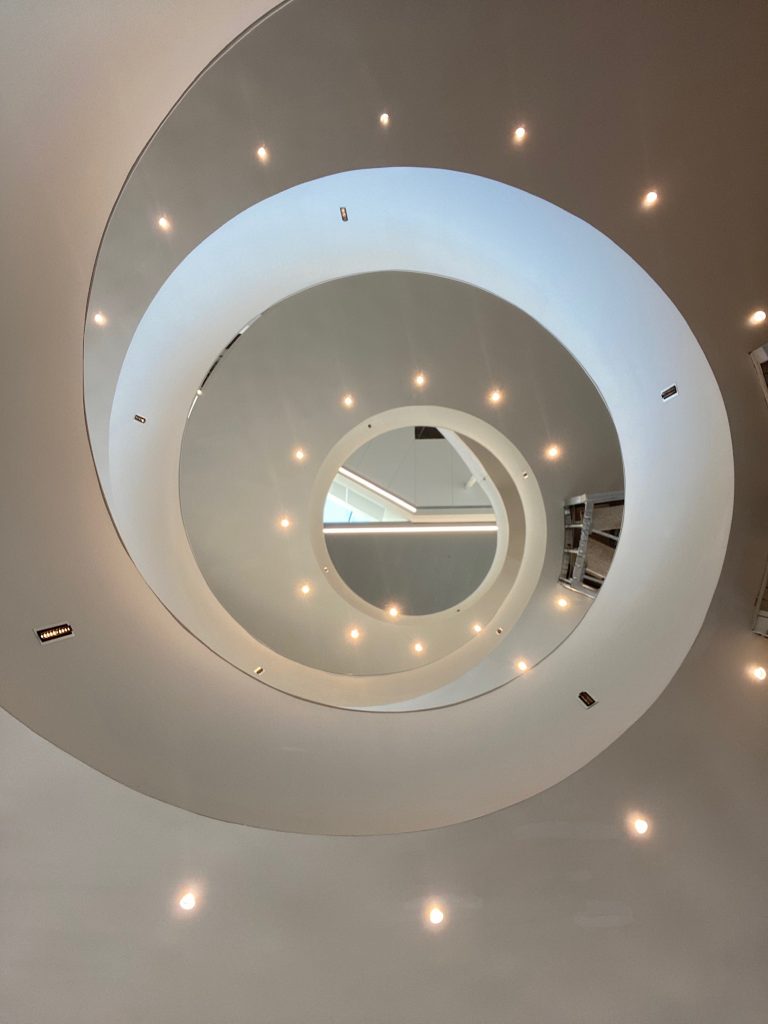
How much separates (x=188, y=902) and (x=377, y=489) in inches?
184

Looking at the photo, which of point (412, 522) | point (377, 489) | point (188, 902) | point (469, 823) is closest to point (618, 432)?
point (469, 823)

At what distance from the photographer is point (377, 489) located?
680 centimetres

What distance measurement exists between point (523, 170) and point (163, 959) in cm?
450

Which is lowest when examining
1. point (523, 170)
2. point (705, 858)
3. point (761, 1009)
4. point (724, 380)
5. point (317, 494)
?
point (761, 1009)

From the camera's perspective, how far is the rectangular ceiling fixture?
108 inches

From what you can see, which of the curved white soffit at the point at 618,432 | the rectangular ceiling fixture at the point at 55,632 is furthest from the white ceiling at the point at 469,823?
the curved white soffit at the point at 618,432

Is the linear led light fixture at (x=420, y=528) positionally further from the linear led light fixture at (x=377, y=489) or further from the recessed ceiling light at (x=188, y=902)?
the recessed ceiling light at (x=188, y=902)

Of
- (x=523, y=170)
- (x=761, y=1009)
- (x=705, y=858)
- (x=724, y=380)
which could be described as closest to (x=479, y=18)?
(x=523, y=170)

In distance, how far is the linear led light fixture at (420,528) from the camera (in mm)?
6641

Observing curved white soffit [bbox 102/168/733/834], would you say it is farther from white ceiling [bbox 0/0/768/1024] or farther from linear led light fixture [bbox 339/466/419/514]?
linear led light fixture [bbox 339/466/419/514]

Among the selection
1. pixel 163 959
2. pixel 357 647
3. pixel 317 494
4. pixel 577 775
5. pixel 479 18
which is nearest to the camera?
pixel 479 18

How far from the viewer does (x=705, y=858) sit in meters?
3.06

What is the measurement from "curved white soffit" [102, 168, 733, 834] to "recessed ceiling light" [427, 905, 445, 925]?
40 cm

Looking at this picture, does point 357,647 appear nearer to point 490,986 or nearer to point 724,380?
point 490,986
